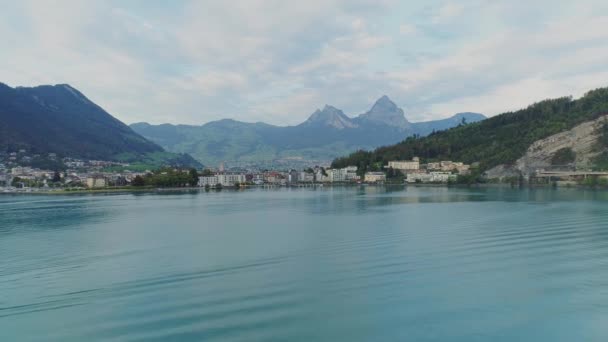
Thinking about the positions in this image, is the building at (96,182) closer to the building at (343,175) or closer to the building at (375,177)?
the building at (343,175)

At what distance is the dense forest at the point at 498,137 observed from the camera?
76.9 metres

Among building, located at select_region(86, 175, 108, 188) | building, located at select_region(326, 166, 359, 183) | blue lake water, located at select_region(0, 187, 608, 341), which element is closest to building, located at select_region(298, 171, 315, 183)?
building, located at select_region(326, 166, 359, 183)

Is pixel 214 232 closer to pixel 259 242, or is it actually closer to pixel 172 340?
pixel 259 242

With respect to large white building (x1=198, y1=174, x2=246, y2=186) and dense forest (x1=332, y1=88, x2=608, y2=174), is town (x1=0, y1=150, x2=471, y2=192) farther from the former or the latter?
dense forest (x1=332, y1=88, x2=608, y2=174)

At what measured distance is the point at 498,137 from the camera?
8644 centimetres

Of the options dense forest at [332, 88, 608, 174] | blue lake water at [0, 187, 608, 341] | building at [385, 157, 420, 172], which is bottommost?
blue lake water at [0, 187, 608, 341]

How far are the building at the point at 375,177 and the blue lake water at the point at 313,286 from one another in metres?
69.3

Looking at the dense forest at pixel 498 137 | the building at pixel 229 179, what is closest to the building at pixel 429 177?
the dense forest at pixel 498 137

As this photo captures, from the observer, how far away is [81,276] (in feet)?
37.3

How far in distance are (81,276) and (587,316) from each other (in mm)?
10906

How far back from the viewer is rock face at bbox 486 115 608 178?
225 feet

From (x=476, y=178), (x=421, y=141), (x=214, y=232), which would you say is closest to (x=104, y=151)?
(x=421, y=141)

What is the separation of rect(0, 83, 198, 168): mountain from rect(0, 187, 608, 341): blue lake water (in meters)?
113

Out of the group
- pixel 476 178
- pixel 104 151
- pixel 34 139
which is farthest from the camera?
pixel 104 151
